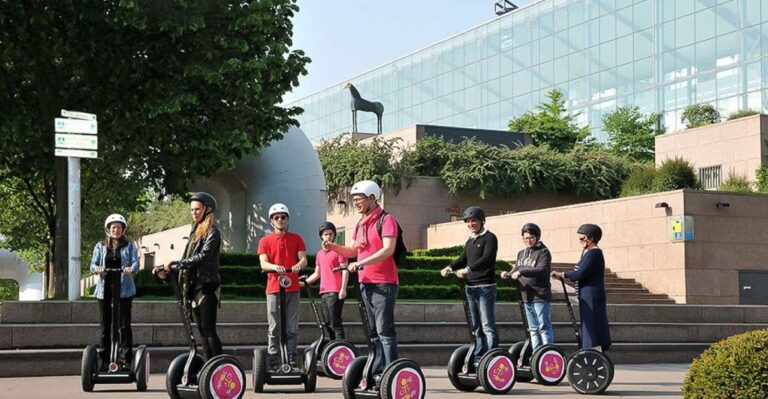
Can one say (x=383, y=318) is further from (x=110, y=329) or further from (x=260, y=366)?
(x=110, y=329)

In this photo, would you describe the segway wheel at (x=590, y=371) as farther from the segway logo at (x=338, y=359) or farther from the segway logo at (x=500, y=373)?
the segway logo at (x=338, y=359)

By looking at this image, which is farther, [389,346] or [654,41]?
Result: [654,41]

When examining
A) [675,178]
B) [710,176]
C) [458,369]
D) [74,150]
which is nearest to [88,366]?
[458,369]

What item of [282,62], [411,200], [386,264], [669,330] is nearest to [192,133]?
[282,62]

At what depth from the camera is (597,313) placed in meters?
12.4

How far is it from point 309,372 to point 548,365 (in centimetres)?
302

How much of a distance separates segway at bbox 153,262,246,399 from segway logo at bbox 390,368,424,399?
151cm

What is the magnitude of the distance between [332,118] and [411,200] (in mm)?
51819

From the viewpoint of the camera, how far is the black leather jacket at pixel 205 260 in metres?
9.99

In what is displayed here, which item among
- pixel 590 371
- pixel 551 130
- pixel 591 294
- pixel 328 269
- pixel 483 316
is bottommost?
pixel 590 371

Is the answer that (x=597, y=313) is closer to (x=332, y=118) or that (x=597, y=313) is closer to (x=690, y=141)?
(x=690, y=141)

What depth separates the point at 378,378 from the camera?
9555mm

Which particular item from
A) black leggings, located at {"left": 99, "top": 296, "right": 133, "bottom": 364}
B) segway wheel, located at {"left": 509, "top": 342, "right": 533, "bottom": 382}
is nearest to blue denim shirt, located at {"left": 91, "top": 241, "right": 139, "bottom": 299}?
black leggings, located at {"left": 99, "top": 296, "right": 133, "bottom": 364}

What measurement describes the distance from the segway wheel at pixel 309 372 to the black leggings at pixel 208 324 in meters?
1.65
